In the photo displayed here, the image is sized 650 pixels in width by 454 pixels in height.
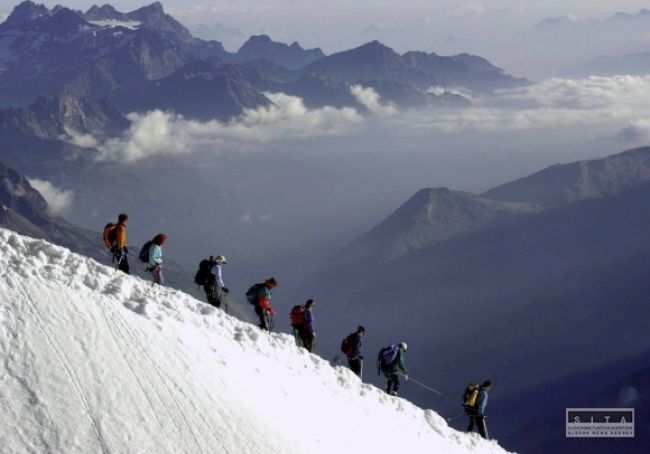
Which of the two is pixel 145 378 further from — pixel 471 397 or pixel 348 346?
pixel 471 397

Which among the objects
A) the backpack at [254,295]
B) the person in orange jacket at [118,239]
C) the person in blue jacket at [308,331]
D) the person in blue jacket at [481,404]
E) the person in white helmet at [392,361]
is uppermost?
the person in orange jacket at [118,239]

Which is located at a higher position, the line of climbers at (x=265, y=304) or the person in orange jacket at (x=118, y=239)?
the person in orange jacket at (x=118, y=239)

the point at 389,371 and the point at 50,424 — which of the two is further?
the point at 389,371

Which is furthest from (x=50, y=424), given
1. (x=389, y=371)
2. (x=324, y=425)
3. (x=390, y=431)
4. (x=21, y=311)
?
(x=389, y=371)

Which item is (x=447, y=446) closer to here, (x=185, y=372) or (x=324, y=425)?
(x=324, y=425)

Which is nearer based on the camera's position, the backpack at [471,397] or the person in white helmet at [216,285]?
the person in white helmet at [216,285]

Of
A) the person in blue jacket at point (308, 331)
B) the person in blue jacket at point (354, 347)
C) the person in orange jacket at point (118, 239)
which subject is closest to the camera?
the person in orange jacket at point (118, 239)

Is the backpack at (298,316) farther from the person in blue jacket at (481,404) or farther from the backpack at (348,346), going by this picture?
the person in blue jacket at (481,404)

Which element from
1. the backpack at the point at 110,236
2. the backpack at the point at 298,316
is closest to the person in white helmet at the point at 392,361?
the backpack at the point at 298,316

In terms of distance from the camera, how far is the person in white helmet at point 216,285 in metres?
36.1

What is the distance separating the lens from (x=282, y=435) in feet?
94.8

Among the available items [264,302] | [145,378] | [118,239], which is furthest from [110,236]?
[145,378]

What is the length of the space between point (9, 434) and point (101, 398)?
333 centimetres

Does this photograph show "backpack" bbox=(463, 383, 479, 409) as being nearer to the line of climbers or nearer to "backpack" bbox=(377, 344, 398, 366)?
the line of climbers
